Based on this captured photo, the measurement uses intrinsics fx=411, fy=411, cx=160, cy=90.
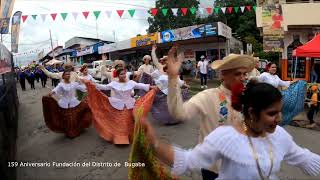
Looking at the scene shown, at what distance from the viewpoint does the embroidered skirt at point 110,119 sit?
784 centimetres

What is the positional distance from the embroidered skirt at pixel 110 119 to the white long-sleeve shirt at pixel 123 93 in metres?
0.10

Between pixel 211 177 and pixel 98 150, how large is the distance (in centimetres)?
465

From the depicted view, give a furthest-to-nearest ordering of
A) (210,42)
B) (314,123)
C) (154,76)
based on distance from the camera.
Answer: (210,42) → (154,76) → (314,123)

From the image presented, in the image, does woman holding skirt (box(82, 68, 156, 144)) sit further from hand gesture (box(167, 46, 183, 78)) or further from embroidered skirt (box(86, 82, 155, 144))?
hand gesture (box(167, 46, 183, 78))

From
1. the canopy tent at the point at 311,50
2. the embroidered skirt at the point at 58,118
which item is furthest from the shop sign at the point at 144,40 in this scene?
the embroidered skirt at the point at 58,118

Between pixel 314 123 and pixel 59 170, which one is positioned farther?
pixel 314 123

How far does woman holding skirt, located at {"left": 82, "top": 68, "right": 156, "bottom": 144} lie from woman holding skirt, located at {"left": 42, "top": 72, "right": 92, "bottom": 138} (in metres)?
0.64

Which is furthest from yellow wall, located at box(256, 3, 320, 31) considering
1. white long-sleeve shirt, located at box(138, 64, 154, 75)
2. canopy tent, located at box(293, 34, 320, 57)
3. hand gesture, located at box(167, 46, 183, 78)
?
hand gesture, located at box(167, 46, 183, 78)

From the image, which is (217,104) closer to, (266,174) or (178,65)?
(178,65)

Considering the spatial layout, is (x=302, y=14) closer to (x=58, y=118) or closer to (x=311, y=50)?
(x=311, y=50)

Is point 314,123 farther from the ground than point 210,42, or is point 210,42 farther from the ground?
point 210,42

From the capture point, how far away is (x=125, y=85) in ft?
26.1

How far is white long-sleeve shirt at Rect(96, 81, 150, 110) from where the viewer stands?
7.93 metres

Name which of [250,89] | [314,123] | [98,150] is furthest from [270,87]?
[314,123]
